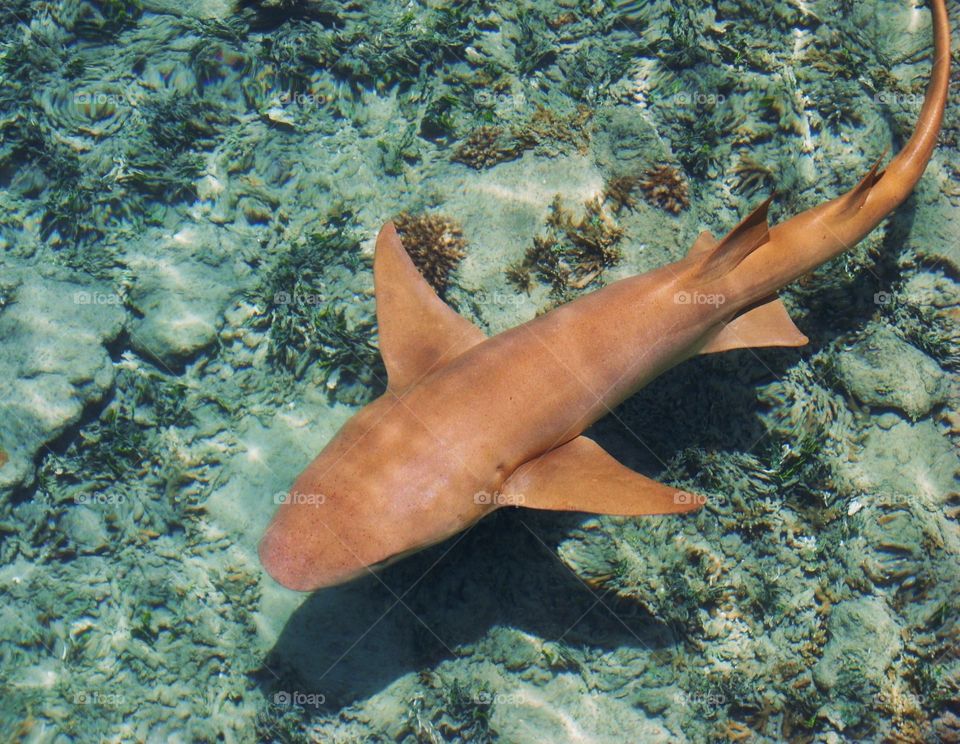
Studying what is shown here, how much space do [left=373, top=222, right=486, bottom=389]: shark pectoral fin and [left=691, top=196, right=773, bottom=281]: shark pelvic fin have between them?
6.09 feet

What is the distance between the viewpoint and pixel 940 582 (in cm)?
570

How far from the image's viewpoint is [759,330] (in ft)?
17.0

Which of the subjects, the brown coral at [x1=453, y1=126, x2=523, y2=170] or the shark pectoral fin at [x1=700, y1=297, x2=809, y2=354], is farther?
the brown coral at [x1=453, y1=126, x2=523, y2=170]

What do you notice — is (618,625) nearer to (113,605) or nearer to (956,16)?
(113,605)

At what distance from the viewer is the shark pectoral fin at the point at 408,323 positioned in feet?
16.5

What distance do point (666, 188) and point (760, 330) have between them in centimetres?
180

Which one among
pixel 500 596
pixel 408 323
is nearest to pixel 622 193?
pixel 408 323

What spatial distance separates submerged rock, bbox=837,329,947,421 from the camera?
5.88 meters

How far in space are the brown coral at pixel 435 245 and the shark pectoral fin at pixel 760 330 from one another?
8.15ft

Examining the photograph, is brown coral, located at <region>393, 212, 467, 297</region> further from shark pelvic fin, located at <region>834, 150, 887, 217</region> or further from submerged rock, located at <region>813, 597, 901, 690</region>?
submerged rock, located at <region>813, 597, 901, 690</region>

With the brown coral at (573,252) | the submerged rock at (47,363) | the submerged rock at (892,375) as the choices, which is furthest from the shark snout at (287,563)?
the submerged rock at (892,375)

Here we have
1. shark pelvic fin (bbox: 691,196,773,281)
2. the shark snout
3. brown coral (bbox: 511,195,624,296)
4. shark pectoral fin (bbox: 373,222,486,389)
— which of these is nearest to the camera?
the shark snout

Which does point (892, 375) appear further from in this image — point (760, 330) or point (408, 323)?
point (408, 323)

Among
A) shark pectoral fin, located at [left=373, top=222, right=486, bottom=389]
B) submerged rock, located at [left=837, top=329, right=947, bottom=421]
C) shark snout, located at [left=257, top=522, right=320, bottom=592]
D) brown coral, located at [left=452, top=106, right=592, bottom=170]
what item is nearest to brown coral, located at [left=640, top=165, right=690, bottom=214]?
brown coral, located at [left=452, top=106, right=592, bottom=170]
